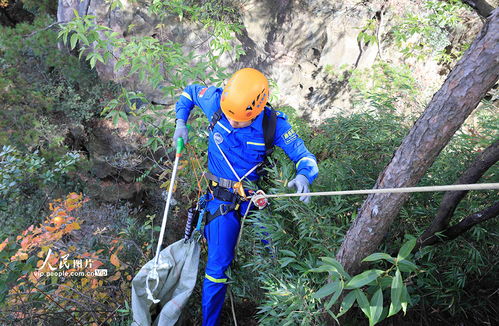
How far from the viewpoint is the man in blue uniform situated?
2.58 meters

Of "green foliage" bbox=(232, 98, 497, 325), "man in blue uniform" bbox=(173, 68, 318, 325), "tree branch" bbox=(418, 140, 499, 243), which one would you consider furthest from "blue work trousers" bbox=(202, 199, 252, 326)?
"tree branch" bbox=(418, 140, 499, 243)

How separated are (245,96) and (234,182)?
83cm

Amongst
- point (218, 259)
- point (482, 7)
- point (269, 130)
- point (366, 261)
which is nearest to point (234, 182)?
point (269, 130)

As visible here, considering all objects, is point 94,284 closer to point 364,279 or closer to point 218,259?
point 218,259

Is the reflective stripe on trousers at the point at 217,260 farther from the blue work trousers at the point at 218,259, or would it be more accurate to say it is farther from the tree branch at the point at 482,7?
the tree branch at the point at 482,7

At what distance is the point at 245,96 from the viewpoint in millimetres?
Result: 2514

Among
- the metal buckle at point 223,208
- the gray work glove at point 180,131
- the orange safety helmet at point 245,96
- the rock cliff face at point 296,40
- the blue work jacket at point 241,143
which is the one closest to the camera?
the orange safety helmet at point 245,96

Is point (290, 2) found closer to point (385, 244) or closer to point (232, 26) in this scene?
point (232, 26)

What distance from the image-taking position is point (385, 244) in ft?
6.81

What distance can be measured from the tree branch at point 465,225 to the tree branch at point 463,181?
0.12 feet

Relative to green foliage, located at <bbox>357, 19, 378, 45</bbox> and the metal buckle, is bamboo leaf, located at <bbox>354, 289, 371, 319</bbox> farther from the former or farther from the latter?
green foliage, located at <bbox>357, 19, 378, 45</bbox>

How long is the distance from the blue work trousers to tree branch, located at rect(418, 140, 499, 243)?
61.9 inches

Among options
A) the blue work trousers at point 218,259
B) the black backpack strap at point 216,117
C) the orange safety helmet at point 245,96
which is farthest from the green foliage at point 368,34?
the blue work trousers at point 218,259

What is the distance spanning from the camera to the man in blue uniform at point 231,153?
258 centimetres
